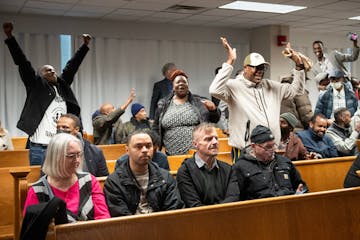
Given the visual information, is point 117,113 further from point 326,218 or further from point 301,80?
point 326,218

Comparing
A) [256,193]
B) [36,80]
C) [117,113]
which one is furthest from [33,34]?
[256,193]

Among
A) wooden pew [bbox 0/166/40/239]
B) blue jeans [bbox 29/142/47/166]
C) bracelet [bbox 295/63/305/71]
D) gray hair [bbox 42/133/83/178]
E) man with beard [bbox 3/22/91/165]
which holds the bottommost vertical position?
wooden pew [bbox 0/166/40/239]

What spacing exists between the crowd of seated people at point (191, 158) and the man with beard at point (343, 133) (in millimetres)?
282

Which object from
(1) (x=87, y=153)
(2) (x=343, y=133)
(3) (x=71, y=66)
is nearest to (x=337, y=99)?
(2) (x=343, y=133)

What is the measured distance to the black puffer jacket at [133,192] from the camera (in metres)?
2.43

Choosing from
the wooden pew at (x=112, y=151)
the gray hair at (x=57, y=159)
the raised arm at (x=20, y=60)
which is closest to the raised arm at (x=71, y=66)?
the raised arm at (x=20, y=60)

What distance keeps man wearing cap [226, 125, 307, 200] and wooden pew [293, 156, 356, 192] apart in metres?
0.44

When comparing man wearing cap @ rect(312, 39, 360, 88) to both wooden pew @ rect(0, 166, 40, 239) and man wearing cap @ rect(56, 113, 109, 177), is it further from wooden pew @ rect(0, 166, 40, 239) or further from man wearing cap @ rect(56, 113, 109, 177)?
wooden pew @ rect(0, 166, 40, 239)

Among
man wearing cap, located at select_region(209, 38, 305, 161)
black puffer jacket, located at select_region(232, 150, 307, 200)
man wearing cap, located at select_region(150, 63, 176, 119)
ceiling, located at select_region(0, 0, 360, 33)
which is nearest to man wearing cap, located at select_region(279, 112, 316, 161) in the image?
man wearing cap, located at select_region(209, 38, 305, 161)

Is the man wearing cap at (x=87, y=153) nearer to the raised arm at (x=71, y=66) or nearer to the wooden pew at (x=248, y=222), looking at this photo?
the raised arm at (x=71, y=66)

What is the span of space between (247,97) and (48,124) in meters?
1.54

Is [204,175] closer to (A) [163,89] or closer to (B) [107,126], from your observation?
(B) [107,126]

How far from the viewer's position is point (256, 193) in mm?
2828

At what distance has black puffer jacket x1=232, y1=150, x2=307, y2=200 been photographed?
2.83 meters
